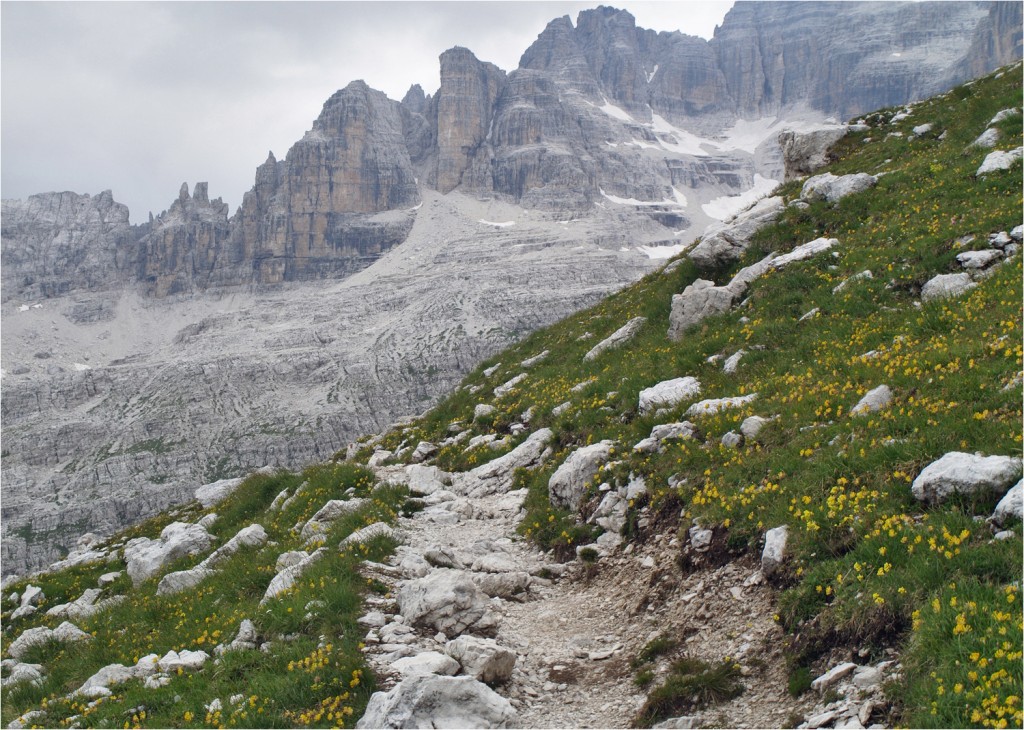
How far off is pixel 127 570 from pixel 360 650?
14.7 meters

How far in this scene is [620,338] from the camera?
74.3 feet

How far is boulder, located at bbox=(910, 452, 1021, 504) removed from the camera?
729 cm

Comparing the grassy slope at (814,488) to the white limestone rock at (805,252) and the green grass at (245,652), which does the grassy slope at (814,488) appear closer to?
the green grass at (245,652)

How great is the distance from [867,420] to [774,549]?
2.82 metres

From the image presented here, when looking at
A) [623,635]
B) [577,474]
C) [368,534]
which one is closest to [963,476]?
[623,635]

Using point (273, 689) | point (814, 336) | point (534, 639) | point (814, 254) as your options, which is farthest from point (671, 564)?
point (814, 254)

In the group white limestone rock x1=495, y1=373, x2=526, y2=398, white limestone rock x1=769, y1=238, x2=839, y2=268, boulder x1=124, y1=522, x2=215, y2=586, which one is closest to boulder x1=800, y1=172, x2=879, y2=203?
white limestone rock x1=769, y1=238, x2=839, y2=268

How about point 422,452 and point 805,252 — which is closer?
point 805,252

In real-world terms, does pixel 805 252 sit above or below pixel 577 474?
above

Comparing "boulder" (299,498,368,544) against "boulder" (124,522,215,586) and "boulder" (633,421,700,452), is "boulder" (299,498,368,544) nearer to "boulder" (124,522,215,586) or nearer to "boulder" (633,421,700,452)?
"boulder" (124,522,215,586)

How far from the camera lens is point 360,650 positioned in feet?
30.1

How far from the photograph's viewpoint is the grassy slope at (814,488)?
669 cm

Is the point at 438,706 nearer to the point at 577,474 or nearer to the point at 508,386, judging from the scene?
the point at 577,474

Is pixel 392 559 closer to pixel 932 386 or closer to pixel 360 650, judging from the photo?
pixel 360 650
